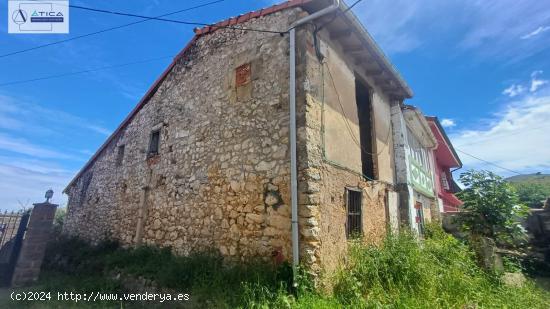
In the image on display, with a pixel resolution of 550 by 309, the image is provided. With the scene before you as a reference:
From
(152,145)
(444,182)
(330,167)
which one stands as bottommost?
(330,167)

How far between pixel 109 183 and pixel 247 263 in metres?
7.90

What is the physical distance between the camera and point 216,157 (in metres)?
6.15

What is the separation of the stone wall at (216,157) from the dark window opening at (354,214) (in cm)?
153

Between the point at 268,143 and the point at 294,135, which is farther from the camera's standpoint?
the point at 268,143

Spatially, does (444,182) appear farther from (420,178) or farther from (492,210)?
(492,210)

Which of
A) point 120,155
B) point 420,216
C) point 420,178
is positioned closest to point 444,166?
point 420,178

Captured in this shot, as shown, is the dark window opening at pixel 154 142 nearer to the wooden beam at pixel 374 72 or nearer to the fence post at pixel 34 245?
the fence post at pixel 34 245

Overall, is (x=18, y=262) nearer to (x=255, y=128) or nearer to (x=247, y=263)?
(x=247, y=263)

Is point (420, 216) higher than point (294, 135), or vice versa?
point (294, 135)

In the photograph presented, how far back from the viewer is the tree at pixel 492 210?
23.0 ft

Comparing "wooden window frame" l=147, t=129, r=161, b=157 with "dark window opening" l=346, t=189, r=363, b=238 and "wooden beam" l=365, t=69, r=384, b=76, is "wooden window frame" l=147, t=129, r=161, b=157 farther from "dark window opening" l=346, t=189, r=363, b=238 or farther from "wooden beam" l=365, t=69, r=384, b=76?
"wooden beam" l=365, t=69, r=384, b=76

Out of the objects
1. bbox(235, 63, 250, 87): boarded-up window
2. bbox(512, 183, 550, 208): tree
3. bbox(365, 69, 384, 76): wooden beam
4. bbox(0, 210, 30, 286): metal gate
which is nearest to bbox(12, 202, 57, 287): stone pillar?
bbox(0, 210, 30, 286): metal gate

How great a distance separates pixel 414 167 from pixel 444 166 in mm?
11037

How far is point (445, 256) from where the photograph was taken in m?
5.89
